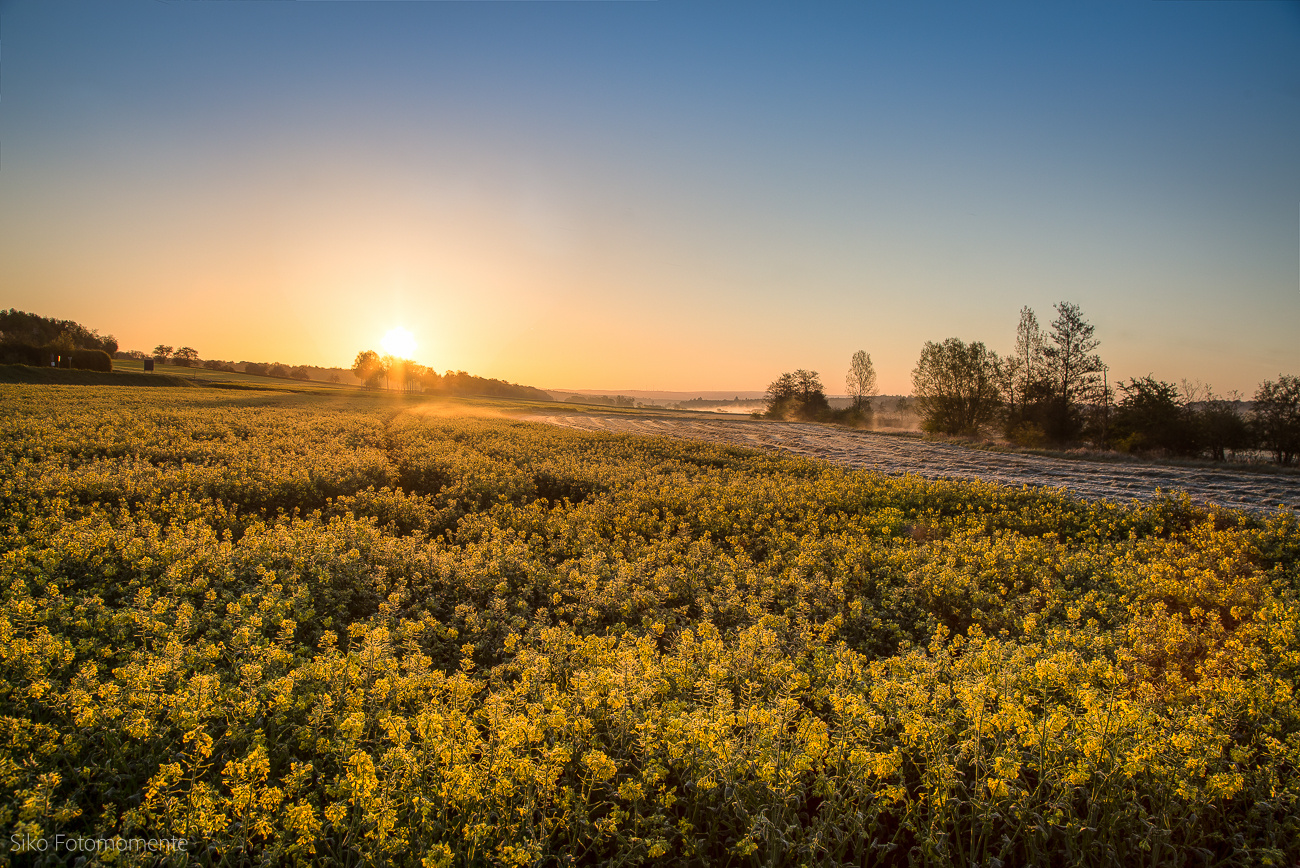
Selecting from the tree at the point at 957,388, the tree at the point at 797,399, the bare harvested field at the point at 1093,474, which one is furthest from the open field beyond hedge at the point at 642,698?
the tree at the point at 797,399

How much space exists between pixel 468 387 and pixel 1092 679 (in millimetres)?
136158

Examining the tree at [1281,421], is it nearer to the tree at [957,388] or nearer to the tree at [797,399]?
the tree at [957,388]

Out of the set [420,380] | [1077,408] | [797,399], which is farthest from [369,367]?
[1077,408]

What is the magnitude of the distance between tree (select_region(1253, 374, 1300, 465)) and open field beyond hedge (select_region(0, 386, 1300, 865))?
28.6 metres

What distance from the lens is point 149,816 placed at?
9.38 ft

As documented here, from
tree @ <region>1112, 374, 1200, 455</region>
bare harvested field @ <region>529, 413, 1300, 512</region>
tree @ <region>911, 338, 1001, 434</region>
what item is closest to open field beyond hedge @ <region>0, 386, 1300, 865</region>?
bare harvested field @ <region>529, 413, 1300, 512</region>

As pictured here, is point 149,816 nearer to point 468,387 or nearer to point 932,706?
point 932,706

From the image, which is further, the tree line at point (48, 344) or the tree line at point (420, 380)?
the tree line at point (420, 380)

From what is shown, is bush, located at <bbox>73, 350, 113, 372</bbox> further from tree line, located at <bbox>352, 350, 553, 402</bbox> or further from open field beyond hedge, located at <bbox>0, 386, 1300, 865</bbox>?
open field beyond hedge, located at <bbox>0, 386, 1300, 865</bbox>

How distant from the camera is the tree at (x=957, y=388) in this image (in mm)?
45344

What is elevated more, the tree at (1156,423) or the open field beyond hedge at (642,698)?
the tree at (1156,423)

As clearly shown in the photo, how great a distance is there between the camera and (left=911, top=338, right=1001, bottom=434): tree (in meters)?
45.3

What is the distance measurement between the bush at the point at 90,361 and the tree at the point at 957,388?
284 ft

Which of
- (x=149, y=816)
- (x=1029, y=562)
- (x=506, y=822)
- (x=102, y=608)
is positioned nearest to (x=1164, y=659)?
(x=1029, y=562)
